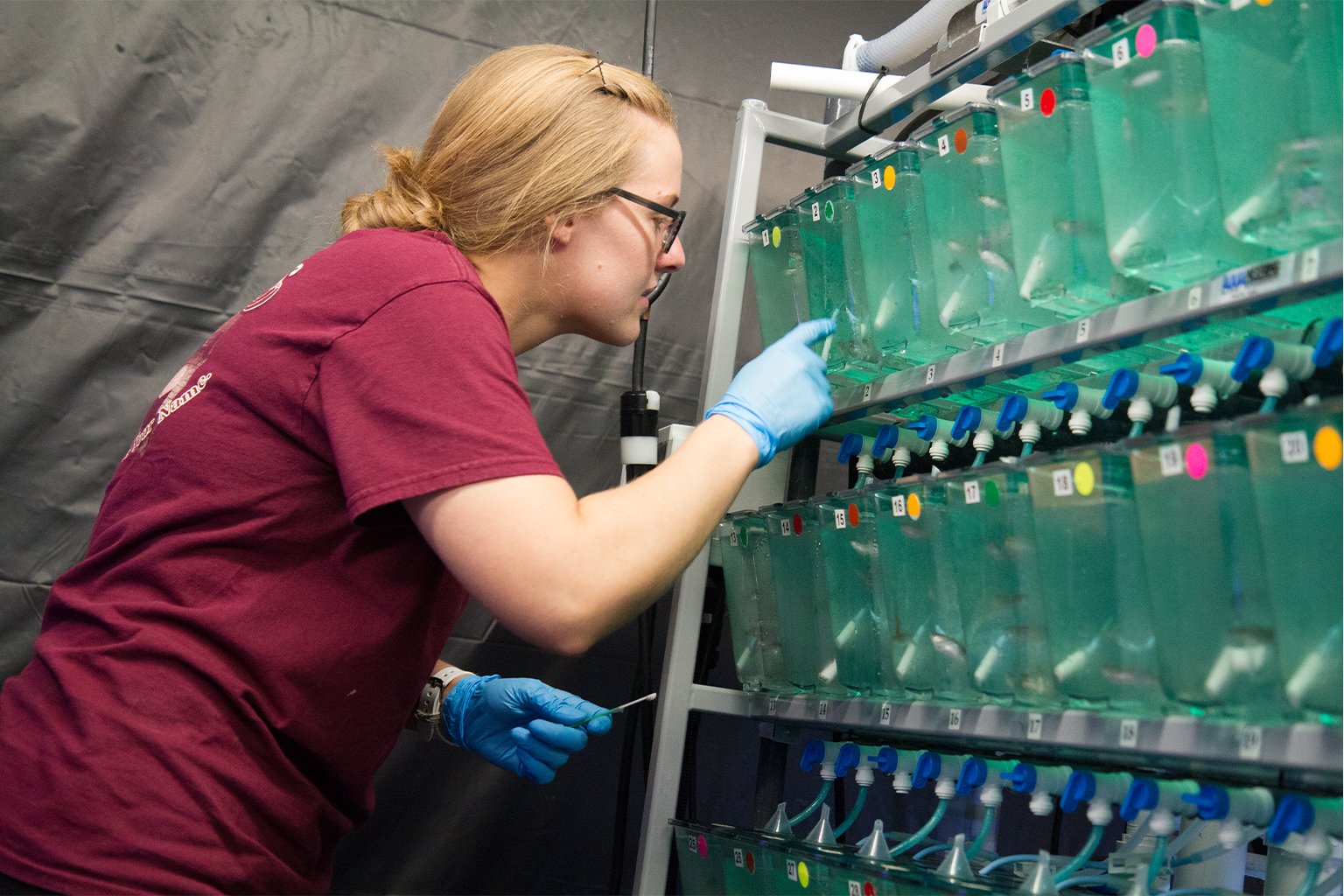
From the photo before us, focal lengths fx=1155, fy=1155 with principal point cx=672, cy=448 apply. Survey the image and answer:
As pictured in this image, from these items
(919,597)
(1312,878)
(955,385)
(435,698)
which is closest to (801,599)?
(919,597)

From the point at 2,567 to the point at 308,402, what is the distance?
1.22 meters

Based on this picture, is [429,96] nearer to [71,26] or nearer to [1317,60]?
[71,26]

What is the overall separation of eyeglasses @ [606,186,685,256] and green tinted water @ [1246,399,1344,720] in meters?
0.83

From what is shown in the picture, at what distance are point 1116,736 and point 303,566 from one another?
0.90m

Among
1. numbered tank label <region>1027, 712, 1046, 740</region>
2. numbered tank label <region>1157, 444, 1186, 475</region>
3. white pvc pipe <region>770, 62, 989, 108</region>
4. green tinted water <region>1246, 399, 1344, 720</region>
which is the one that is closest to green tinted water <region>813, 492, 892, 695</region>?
numbered tank label <region>1027, 712, 1046, 740</region>

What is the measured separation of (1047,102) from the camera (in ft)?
4.49

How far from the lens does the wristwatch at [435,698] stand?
74.9 inches

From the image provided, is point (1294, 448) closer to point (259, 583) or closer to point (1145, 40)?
point (1145, 40)

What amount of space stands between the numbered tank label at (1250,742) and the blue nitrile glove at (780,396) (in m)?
0.62

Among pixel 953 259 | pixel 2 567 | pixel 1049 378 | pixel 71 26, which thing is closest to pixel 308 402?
pixel 953 259

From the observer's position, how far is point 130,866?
1.17m

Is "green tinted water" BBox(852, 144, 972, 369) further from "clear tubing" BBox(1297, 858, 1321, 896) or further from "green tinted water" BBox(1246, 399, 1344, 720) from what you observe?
"clear tubing" BBox(1297, 858, 1321, 896)

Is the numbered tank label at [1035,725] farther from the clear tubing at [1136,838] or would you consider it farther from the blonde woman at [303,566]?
the blonde woman at [303,566]

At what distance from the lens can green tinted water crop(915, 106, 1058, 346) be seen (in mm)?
1456
